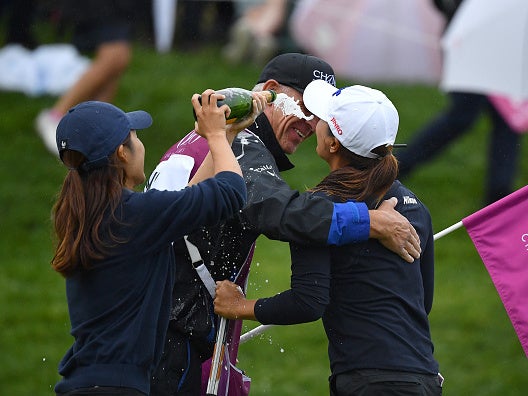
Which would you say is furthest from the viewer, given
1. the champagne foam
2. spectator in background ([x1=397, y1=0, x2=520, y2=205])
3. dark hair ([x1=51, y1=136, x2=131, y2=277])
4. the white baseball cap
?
spectator in background ([x1=397, y1=0, x2=520, y2=205])

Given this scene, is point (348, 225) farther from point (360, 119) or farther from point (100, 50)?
point (100, 50)

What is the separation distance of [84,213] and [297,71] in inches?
41.6

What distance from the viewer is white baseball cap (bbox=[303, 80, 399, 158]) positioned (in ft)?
12.6

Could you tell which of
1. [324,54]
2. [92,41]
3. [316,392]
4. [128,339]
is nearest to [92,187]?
[128,339]

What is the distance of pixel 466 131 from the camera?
8523mm

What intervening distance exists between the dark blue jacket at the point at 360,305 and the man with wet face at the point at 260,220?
7cm

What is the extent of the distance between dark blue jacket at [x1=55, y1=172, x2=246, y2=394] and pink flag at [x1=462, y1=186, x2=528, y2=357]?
3.97ft

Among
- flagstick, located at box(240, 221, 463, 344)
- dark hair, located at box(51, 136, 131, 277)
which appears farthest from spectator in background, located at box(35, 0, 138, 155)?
dark hair, located at box(51, 136, 131, 277)

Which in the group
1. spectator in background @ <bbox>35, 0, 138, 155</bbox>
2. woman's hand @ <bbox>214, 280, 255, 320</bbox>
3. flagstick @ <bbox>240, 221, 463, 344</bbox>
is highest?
woman's hand @ <bbox>214, 280, 255, 320</bbox>

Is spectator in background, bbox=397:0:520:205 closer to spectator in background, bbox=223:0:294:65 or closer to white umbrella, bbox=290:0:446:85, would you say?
white umbrella, bbox=290:0:446:85

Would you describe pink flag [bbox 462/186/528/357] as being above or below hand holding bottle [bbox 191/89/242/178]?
below

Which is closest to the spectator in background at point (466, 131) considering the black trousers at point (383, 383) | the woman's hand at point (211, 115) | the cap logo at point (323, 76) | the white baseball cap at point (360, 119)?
the cap logo at point (323, 76)

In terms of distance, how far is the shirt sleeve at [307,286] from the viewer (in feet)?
12.2

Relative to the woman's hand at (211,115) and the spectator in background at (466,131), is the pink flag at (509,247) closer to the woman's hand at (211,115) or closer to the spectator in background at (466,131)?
the woman's hand at (211,115)
